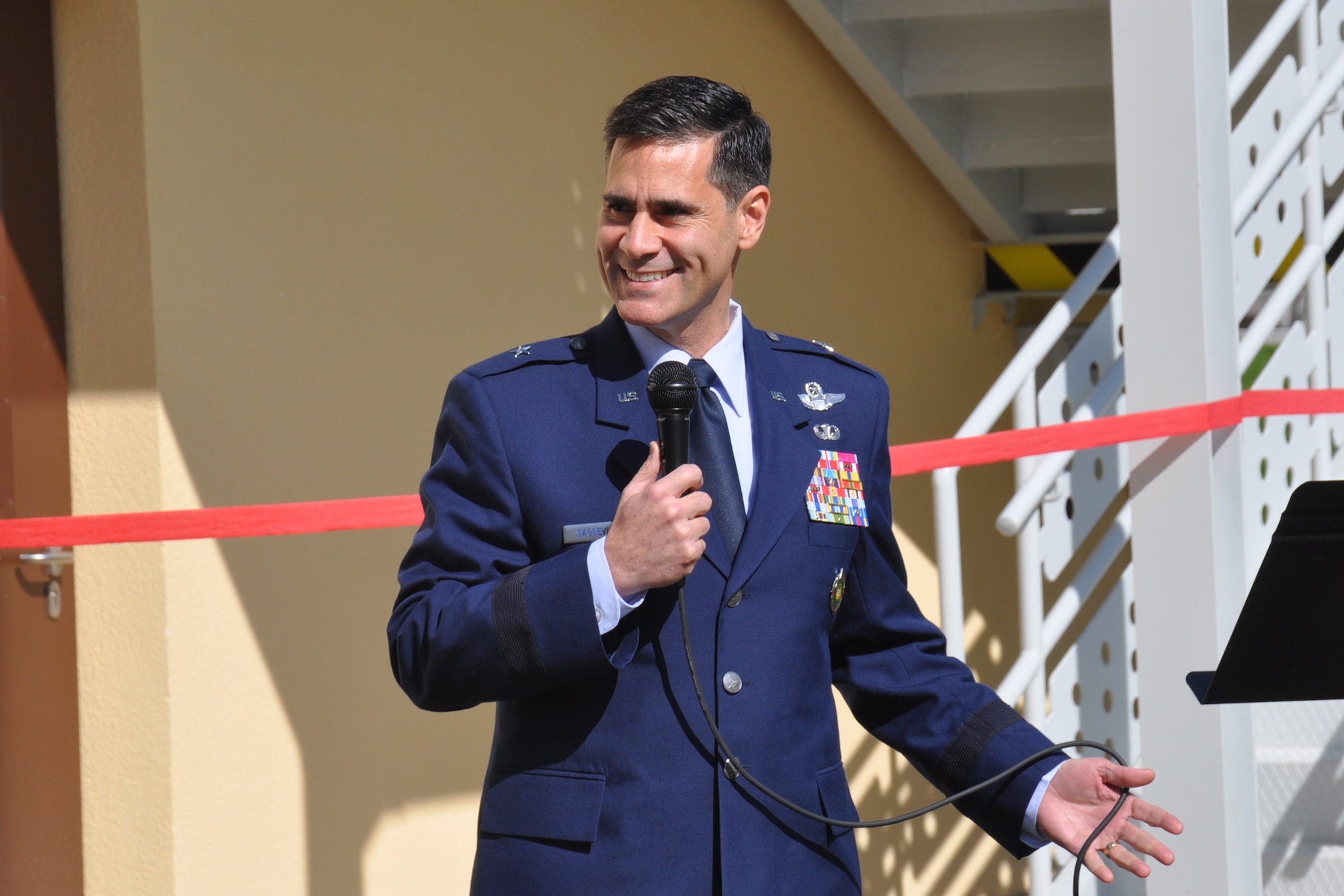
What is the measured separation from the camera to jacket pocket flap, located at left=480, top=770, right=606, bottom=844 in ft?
5.40

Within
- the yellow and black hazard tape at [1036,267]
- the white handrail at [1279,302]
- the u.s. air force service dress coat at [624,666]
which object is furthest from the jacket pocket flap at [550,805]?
the yellow and black hazard tape at [1036,267]

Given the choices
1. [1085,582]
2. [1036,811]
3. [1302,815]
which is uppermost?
[1085,582]

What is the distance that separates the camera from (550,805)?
5.44ft

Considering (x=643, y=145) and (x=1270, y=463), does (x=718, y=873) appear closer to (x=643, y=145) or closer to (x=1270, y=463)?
(x=643, y=145)

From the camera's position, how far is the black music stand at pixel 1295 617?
161 cm

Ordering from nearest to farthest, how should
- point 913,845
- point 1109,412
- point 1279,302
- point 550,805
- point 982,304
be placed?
point 550,805 < point 1279,302 < point 1109,412 < point 913,845 < point 982,304

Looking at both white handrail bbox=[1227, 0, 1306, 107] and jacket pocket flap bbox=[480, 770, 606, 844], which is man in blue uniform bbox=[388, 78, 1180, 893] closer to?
jacket pocket flap bbox=[480, 770, 606, 844]

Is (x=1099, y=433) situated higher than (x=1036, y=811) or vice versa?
(x=1099, y=433)

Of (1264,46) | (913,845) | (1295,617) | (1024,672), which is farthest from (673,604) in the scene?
(913,845)

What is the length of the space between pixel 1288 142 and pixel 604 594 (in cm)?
256

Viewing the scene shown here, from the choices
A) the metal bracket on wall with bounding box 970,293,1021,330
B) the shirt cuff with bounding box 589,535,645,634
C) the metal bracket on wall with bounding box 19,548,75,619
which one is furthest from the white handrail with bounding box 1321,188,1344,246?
the metal bracket on wall with bounding box 19,548,75,619

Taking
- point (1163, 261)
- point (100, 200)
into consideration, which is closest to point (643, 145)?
point (1163, 261)

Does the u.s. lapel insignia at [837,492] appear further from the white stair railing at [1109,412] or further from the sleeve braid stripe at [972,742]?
the white stair railing at [1109,412]

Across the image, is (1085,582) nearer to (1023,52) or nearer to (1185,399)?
(1185,399)
